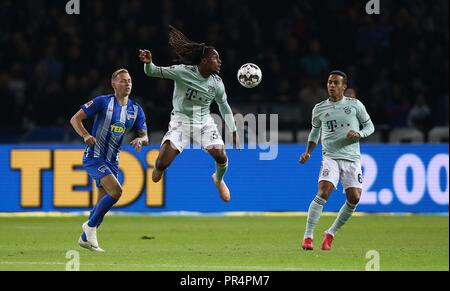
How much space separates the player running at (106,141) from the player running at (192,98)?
785 millimetres

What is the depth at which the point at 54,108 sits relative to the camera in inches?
790

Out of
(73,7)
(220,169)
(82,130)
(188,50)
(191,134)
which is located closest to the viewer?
(82,130)

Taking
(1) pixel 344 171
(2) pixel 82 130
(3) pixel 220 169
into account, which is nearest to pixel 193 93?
(3) pixel 220 169

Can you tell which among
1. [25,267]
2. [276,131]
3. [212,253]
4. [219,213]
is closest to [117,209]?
[219,213]

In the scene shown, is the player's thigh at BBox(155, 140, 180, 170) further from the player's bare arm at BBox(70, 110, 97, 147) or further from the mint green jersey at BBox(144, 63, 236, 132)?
the player's bare arm at BBox(70, 110, 97, 147)

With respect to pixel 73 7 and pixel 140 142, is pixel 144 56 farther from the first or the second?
pixel 73 7

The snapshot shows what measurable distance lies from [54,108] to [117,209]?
112 inches

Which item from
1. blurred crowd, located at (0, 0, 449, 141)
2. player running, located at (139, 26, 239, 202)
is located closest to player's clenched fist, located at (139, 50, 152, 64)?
player running, located at (139, 26, 239, 202)

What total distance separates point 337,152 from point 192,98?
6.18 ft

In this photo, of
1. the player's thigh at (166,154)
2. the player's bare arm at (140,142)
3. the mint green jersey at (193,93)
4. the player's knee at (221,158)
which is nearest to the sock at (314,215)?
the player's knee at (221,158)

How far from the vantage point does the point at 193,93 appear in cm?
1319

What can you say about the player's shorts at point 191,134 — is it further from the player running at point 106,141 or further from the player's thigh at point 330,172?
the player's thigh at point 330,172

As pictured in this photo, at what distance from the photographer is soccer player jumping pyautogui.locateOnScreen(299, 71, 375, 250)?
1243cm

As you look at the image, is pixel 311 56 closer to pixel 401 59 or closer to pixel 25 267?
pixel 401 59
